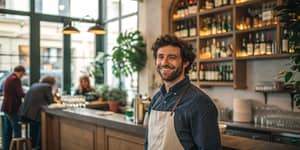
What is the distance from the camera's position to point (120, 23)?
7.04 m

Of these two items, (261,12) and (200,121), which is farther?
(261,12)

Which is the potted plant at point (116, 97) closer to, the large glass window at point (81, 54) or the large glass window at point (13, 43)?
the large glass window at point (81, 54)

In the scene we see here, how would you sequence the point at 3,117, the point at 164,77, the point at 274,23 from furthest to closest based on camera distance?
the point at 3,117
the point at 274,23
the point at 164,77

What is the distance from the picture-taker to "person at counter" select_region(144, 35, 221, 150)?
1558mm

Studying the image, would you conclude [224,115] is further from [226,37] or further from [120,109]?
[120,109]

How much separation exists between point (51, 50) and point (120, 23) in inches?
63.1

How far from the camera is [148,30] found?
19.9ft

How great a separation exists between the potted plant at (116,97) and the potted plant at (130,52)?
1.54ft

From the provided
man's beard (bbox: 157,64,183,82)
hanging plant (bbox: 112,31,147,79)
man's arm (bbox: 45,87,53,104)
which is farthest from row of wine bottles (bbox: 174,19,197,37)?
man's beard (bbox: 157,64,183,82)

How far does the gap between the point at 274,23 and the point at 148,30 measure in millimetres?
2737

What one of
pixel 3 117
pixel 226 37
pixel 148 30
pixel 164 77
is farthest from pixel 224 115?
pixel 3 117

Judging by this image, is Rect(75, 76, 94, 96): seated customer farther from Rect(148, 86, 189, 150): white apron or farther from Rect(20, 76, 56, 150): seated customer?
Rect(148, 86, 189, 150): white apron

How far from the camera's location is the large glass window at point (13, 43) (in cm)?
595

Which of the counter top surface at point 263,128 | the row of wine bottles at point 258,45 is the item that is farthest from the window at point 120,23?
the counter top surface at point 263,128
